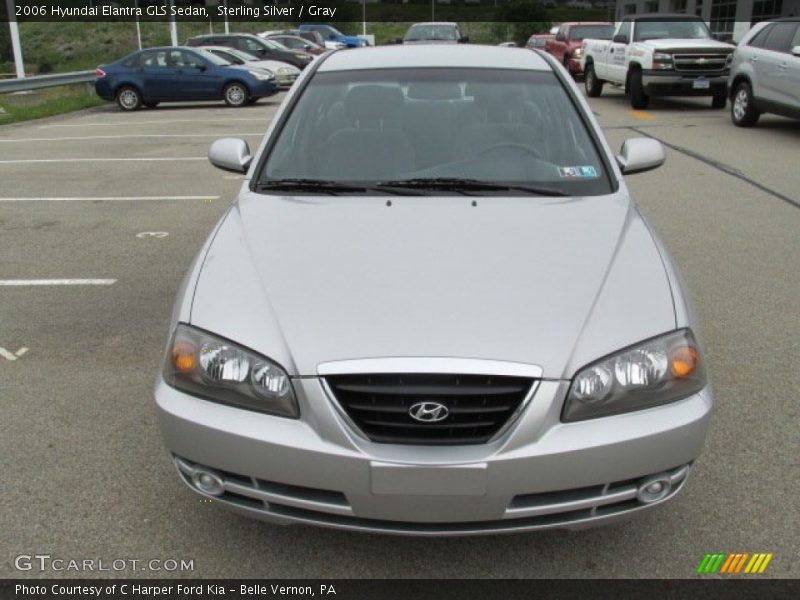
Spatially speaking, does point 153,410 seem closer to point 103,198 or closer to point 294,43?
point 103,198

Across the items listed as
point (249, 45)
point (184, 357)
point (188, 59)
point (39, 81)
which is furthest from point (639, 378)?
point (249, 45)

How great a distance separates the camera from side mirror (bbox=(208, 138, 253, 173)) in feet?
13.0

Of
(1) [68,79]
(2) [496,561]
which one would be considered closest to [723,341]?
(2) [496,561]

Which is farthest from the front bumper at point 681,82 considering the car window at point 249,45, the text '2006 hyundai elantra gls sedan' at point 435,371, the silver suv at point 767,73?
the text '2006 hyundai elantra gls sedan' at point 435,371

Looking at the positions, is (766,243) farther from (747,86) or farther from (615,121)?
(615,121)

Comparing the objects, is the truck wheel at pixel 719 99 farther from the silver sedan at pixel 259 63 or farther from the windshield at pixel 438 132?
the windshield at pixel 438 132

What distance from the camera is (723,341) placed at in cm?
457

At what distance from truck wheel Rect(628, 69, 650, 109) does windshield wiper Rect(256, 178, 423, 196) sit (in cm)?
1435

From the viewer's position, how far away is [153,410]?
3793 millimetres

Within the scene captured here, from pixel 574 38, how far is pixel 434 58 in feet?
72.3

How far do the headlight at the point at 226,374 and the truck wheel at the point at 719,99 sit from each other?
15.9 metres

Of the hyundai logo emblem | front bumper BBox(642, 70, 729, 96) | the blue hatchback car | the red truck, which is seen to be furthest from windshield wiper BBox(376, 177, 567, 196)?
the red truck

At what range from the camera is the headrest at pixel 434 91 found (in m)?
3.83

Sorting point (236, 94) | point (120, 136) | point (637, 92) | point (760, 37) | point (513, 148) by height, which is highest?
point (760, 37)
